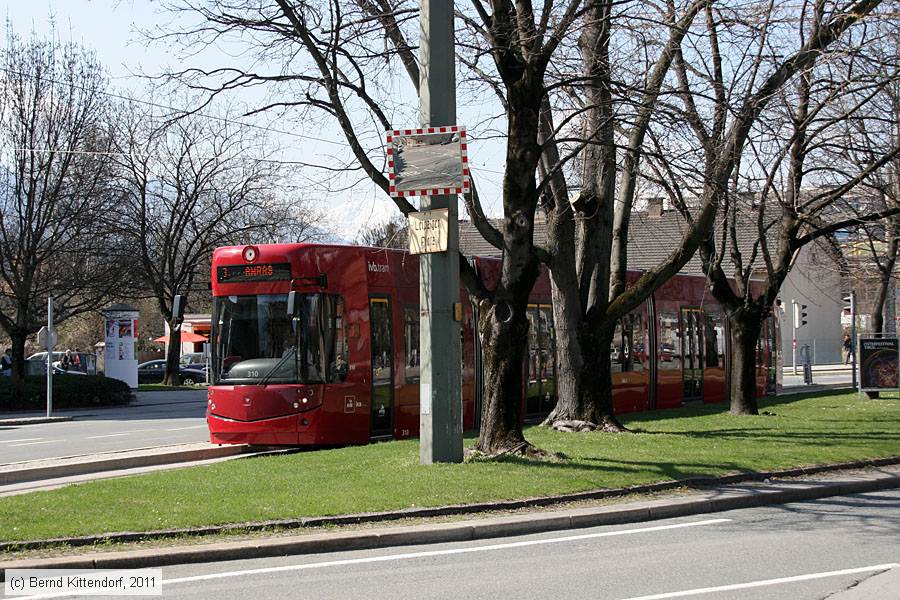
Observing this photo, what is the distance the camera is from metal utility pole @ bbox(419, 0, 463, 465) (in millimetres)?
13648

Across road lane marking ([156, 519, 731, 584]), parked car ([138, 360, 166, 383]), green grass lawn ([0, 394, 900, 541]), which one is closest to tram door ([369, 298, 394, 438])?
green grass lawn ([0, 394, 900, 541])

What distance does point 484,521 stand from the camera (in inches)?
420

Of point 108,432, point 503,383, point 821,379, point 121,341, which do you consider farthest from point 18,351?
point 821,379

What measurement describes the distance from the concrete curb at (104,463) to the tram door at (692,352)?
528 inches

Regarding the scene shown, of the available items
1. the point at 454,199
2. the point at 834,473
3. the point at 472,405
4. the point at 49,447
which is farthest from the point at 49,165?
the point at 834,473

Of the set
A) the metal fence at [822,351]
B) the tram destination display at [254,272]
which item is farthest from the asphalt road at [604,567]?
the metal fence at [822,351]

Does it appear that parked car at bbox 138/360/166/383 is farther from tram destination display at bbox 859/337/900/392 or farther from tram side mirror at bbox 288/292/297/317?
tram side mirror at bbox 288/292/297/317

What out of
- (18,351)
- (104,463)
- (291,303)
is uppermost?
(291,303)

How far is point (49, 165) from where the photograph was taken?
37.2 m

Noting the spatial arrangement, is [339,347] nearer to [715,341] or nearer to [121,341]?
[715,341]

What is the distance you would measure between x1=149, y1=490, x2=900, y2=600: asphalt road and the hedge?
28723 mm

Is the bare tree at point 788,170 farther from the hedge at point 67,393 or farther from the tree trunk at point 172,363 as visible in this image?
the tree trunk at point 172,363

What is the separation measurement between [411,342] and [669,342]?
9.70 metres

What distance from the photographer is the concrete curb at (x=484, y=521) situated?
9.25 m
